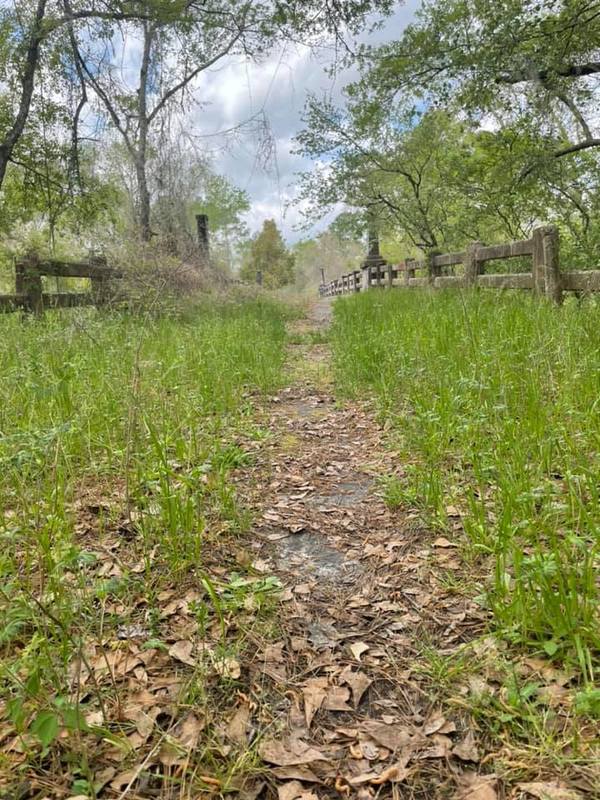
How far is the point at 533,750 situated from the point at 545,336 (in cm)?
302

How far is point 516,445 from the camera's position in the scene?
7.75ft

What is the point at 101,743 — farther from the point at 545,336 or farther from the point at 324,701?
the point at 545,336

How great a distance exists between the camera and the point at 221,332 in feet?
21.9

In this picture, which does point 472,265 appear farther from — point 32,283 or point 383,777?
point 383,777

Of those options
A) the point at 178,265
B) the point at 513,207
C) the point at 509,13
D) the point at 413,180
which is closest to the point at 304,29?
the point at 509,13

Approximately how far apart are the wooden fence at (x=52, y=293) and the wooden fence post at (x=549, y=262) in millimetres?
6894

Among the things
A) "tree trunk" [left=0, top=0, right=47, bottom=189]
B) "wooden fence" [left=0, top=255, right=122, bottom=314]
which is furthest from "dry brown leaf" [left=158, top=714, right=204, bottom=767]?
"tree trunk" [left=0, top=0, right=47, bottom=189]

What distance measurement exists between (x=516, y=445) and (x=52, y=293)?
791 cm

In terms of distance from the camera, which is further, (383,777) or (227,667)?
(227,667)

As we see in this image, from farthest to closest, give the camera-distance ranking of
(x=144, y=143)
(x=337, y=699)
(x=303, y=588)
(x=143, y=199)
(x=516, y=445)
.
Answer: (x=143, y=199) < (x=144, y=143) < (x=516, y=445) < (x=303, y=588) < (x=337, y=699)

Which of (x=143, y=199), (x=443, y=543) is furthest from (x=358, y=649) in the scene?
(x=143, y=199)

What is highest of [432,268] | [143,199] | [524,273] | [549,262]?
[143,199]

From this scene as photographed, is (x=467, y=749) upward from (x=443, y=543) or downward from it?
downward

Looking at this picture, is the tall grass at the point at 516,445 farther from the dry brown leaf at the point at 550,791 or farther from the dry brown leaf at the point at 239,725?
the dry brown leaf at the point at 239,725
